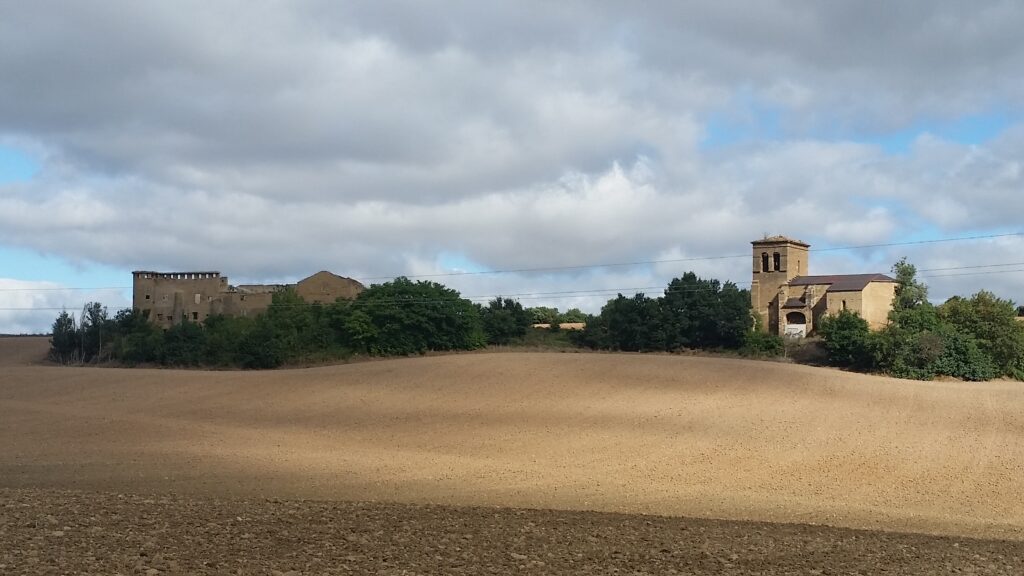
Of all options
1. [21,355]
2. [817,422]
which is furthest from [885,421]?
[21,355]

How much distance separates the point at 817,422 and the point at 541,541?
92.1ft

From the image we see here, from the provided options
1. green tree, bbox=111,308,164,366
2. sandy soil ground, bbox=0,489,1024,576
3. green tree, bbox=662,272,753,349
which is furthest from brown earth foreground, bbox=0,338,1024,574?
green tree, bbox=662,272,753,349

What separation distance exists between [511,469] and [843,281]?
6668 centimetres

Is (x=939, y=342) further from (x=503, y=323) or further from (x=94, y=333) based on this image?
(x=94, y=333)

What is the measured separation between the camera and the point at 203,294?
9756 cm

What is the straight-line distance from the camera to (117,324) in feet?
298

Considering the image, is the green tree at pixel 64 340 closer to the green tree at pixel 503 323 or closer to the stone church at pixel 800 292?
the green tree at pixel 503 323

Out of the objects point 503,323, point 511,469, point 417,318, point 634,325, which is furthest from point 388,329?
point 511,469

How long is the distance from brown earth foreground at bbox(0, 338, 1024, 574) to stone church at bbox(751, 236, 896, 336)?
25.4 m

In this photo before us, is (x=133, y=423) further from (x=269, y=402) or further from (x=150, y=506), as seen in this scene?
(x=150, y=506)

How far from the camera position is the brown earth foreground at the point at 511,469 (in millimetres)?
17562

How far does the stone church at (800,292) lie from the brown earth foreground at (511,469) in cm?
2541

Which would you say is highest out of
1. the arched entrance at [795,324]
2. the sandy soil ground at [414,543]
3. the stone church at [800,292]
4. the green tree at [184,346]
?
the stone church at [800,292]

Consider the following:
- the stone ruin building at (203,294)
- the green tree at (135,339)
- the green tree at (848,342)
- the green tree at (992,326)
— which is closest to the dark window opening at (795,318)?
the green tree at (992,326)
